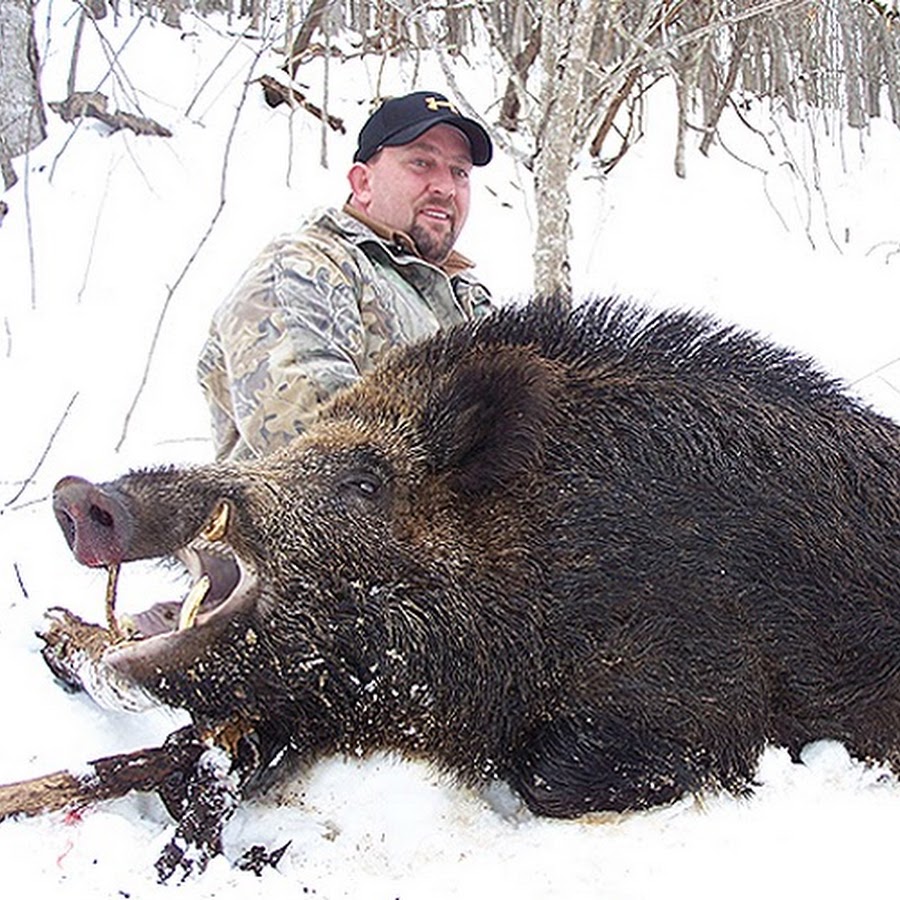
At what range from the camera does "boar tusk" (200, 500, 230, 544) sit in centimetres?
261

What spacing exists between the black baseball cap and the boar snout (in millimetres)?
2393

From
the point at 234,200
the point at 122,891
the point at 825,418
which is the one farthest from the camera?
the point at 234,200

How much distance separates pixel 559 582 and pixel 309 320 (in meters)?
1.38

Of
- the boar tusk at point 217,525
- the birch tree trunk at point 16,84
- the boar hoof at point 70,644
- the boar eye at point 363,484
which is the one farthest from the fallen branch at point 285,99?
the boar tusk at point 217,525

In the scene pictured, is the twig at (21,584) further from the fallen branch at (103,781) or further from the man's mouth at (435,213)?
the man's mouth at (435,213)

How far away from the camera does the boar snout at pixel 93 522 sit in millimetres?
2414

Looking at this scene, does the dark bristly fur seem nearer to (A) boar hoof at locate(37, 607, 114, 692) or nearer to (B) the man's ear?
(A) boar hoof at locate(37, 607, 114, 692)

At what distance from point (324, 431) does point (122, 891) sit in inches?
50.7

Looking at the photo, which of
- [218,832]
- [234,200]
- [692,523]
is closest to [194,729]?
[218,832]

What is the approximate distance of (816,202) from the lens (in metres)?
13.2

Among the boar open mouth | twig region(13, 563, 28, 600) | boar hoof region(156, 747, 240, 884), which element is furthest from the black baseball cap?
boar hoof region(156, 747, 240, 884)

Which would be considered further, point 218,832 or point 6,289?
point 6,289

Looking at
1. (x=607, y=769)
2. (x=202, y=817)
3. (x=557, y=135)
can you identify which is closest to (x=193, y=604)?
(x=202, y=817)

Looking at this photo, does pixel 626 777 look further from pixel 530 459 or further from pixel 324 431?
pixel 324 431
